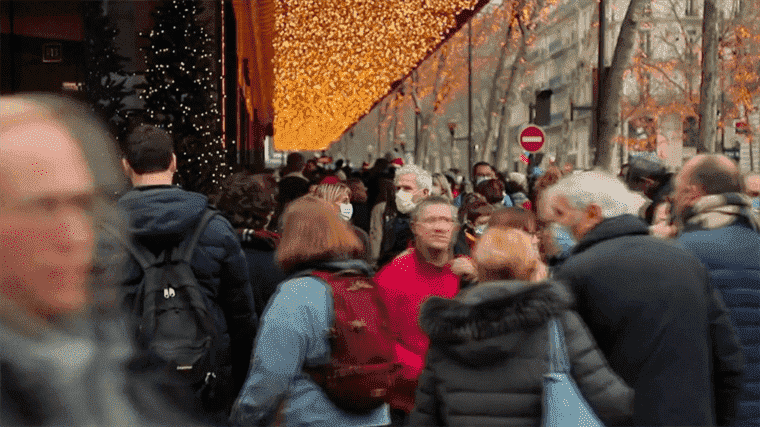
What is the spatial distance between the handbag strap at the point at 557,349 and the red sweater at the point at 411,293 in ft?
5.17

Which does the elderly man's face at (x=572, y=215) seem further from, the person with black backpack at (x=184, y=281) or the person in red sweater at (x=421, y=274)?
the person with black backpack at (x=184, y=281)

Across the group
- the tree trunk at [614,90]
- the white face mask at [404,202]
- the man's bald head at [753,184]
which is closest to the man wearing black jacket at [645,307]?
the white face mask at [404,202]

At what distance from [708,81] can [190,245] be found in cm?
2524

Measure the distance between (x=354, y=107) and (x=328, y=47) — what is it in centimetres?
746

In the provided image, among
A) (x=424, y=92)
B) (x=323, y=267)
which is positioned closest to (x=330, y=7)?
(x=323, y=267)

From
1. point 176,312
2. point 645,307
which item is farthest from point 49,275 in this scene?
point 645,307

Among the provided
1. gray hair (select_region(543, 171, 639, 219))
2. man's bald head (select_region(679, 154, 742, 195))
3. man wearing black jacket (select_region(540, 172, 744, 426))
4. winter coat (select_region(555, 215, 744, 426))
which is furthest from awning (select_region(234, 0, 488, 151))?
winter coat (select_region(555, 215, 744, 426))

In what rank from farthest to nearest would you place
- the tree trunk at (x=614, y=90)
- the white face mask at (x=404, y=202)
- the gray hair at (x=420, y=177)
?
1. the tree trunk at (x=614, y=90)
2. the gray hair at (x=420, y=177)
3. the white face mask at (x=404, y=202)

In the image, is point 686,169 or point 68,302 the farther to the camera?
point 686,169

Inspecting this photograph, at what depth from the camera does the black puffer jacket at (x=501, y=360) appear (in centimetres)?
346

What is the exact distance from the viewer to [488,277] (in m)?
3.83

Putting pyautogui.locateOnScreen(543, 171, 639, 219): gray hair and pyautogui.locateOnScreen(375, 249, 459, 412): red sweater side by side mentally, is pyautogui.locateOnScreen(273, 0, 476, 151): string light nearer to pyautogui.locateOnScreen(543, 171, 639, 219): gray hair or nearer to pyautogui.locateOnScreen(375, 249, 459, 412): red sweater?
pyautogui.locateOnScreen(375, 249, 459, 412): red sweater

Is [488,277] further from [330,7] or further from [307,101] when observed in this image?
[307,101]

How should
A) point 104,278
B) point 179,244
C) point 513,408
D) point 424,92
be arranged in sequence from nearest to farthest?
1. point 104,278
2. point 513,408
3. point 179,244
4. point 424,92
